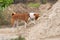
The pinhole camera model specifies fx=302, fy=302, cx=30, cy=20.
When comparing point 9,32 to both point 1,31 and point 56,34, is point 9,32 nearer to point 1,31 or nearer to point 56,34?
point 1,31

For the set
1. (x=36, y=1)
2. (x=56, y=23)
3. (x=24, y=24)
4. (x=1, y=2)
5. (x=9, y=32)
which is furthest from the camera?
(x=36, y=1)

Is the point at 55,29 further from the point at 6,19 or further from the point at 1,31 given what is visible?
the point at 6,19

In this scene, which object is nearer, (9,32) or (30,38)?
(30,38)

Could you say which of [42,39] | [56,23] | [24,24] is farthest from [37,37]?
[24,24]

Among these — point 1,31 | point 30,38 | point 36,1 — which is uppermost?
point 30,38

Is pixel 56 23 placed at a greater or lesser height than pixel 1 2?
greater

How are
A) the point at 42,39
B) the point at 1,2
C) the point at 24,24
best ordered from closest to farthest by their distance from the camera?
1. the point at 42,39
2. the point at 24,24
3. the point at 1,2

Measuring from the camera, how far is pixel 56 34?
458 inches

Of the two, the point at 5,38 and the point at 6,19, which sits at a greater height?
the point at 5,38

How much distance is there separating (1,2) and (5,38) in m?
7.52

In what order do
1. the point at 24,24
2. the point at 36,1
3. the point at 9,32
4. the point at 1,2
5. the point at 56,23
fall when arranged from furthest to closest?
the point at 36,1 < the point at 1,2 < the point at 24,24 < the point at 9,32 < the point at 56,23

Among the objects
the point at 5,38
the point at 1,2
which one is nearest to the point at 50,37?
the point at 5,38

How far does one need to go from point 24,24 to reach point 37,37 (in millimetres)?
4908

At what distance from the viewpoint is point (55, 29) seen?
11.9 metres
